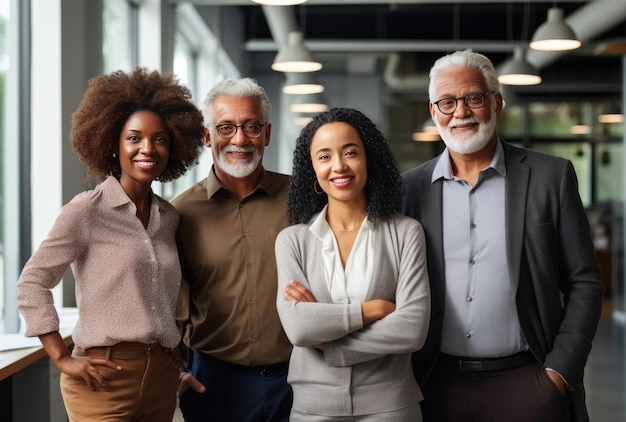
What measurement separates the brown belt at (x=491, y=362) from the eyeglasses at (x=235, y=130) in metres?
1.05

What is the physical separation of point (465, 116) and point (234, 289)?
996 millimetres

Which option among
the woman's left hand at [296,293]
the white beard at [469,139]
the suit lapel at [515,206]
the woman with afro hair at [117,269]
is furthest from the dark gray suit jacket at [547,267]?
the woman with afro hair at [117,269]

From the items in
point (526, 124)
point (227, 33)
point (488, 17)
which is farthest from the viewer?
point (526, 124)

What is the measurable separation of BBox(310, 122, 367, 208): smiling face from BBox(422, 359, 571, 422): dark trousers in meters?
0.68

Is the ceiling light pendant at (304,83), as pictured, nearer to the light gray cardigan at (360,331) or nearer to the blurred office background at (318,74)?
the blurred office background at (318,74)

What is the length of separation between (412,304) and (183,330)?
3.06 ft

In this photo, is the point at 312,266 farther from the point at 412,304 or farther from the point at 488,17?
the point at 488,17

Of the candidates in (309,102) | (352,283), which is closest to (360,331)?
(352,283)

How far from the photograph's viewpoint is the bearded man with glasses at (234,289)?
2.83 m

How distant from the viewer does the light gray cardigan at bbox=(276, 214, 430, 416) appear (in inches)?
92.5

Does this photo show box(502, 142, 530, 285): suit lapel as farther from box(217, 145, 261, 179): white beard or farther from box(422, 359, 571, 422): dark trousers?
box(217, 145, 261, 179): white beard

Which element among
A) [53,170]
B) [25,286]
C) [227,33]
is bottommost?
[25,286]

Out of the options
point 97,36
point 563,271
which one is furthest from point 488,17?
point 563,271

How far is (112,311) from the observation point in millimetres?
2445
